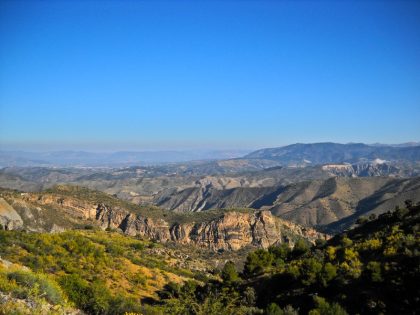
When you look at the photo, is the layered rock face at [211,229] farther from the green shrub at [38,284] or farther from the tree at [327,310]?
the green shrub at [38,284]

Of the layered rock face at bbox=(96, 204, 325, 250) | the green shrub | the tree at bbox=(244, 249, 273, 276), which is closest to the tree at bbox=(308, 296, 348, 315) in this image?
the green shrub

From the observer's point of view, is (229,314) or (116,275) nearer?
(229,314)

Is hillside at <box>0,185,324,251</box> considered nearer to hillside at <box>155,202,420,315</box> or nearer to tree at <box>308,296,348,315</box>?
hillside at <box>155,202,420,315</box>

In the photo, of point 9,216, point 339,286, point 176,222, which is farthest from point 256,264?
point 176,222

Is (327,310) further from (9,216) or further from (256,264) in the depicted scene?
(9,216)

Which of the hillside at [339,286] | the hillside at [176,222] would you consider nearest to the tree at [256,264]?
the hillside at [339,286]

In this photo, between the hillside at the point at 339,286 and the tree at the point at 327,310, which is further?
the hillside at the point at 339,286

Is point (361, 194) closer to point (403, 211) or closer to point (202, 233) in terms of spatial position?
point (202, 233)

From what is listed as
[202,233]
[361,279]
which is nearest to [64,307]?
[361,279]
